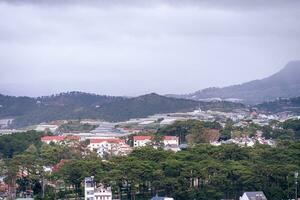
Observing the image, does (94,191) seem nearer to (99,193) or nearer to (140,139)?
(99,193)

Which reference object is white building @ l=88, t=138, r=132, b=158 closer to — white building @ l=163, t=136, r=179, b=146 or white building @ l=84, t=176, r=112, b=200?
white building @ l=163, t=136, r=179, b=146

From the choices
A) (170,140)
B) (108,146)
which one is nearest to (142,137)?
(170,140)

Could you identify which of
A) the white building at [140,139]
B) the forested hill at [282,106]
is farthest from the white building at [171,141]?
the forested hill at [282,106]

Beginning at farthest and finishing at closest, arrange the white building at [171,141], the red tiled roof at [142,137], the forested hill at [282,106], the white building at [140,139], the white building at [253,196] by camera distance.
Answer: the forested hill at [282,106] → the red tiled roof at [142,137] → the white building at [140,139] → the white building at [171,141] → the white building at [253,196]

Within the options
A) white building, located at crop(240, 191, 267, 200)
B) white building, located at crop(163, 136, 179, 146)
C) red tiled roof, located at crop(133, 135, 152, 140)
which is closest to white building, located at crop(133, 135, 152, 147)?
red tiled roof, located at crop(133, 135, 152, 140)

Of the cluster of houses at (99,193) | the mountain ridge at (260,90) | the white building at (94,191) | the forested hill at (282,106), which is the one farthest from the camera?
the mountain ridge at (260,90)

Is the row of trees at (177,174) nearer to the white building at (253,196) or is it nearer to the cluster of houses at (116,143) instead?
the white building at (253,196)

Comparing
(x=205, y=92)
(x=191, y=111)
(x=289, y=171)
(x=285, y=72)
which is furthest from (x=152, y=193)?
(x=285, y=72)

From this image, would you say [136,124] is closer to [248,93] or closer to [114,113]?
[114,113]
